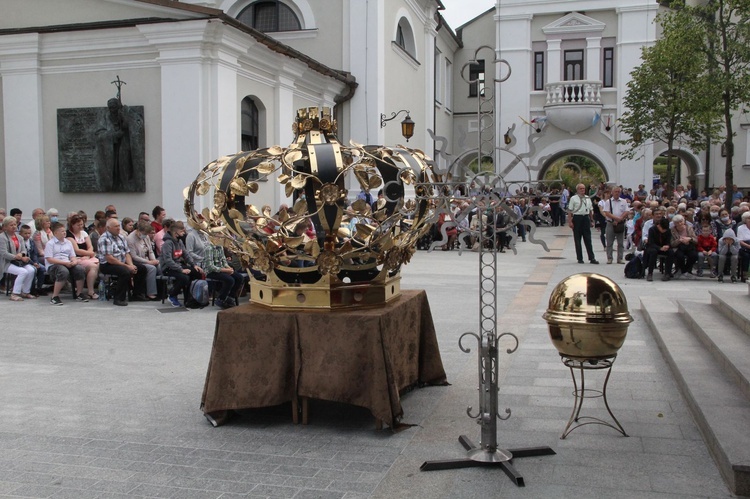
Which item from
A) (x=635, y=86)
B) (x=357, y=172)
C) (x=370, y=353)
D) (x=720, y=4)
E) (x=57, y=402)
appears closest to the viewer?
(x=370, y=353)

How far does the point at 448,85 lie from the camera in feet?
119

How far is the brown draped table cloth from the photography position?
16.7 feet

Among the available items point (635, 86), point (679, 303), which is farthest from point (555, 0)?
point (679, 303)

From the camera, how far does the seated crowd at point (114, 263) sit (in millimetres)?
11117

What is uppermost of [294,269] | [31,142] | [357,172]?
[31,142]

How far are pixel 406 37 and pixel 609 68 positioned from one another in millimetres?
10406

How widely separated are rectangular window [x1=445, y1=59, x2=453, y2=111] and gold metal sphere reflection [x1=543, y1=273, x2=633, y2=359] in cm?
3079

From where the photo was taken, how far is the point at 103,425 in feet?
17.7

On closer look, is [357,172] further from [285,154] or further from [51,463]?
[51,463]

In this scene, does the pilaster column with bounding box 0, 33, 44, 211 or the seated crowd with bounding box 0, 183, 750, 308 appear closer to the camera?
the seated crowd with bounding box 0, 183, 750, 308

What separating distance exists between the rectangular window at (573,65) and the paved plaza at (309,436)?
26.8 metres

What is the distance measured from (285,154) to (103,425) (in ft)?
7.43

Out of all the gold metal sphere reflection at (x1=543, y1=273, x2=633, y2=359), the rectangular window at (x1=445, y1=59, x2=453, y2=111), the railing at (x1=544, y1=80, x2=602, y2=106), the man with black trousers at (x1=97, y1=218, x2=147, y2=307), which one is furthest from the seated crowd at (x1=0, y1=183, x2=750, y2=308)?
the rectangular window at (x1=445, y1=59, x2=453, y2=111)

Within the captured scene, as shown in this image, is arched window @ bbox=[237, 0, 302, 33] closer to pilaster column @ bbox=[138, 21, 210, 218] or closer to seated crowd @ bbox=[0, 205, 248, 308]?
pilaster column @ bbox=[138, 21, 210, 218]
